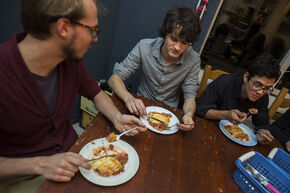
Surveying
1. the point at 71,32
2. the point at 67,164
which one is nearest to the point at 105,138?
the point at 67,164

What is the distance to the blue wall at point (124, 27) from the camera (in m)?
2.23

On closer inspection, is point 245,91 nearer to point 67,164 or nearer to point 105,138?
point 105,138

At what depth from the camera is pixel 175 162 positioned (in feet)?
3.35

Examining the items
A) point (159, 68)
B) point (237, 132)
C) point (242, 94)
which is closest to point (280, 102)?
point (242, 94)

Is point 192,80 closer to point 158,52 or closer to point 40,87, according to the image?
point 158,52

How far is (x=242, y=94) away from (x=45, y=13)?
1.75 meters

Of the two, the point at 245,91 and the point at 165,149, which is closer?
the point at 165,149

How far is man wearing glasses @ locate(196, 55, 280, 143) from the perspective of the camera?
5.09 ft

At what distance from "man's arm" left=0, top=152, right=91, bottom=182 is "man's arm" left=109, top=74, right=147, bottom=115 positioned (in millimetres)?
549

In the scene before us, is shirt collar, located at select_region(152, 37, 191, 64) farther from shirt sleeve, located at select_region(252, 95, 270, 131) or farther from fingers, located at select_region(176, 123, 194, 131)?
shirt sleeve, located at select_region(252, 95, 270, 131)

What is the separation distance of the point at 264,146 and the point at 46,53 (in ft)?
5.16

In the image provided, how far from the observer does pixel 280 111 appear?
2.80 m

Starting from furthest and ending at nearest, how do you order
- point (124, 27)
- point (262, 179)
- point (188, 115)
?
1. point (124, 27)
2. point (188, 115)
3. point (262, 179)

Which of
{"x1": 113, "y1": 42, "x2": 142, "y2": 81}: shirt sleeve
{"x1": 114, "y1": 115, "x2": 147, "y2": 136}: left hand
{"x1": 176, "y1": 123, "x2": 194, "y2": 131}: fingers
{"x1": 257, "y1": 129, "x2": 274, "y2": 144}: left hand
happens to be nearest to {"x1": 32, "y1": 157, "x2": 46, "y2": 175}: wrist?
{"x1": 114, "y1": 115, "x2": 147, "y2": 136}: left hand
